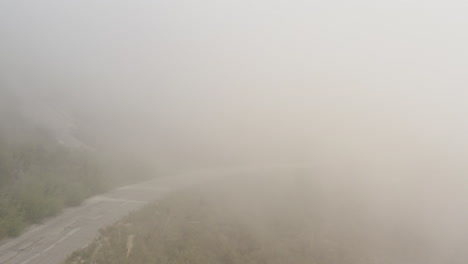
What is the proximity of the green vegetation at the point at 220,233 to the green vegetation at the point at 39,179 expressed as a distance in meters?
2.93

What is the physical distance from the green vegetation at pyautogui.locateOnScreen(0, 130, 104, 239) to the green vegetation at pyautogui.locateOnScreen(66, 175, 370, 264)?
293cm

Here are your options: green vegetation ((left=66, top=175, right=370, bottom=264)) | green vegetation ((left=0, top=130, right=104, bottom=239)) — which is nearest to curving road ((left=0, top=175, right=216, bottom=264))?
green vegetation ((left=0, top=130, right=104, bottom=239))

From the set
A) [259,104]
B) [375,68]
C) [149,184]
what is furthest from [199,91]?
[375,68]

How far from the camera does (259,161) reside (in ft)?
172

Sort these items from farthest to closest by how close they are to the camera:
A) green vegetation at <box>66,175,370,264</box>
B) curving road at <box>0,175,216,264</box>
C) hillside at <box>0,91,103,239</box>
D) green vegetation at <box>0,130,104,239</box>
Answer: hillside at <box>0,91,103,239</box> < green vegetation at <box>0,130,104,239</box> < green vegetation at <box>66,175,370,264</box> < curving road at <box>0,175,216,264</box>

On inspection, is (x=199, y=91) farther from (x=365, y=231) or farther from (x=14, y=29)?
(x=365, y=231)

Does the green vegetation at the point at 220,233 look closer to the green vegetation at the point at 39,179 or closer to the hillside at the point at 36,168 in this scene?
the green vegetation at the point at 39,179

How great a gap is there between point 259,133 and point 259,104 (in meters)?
14.9

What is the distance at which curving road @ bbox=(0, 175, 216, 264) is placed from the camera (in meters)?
12.6

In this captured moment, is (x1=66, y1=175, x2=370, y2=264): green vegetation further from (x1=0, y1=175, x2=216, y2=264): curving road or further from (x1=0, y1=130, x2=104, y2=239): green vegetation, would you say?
(x1=0, y1=130, x2=104, y2=239): green vegetation

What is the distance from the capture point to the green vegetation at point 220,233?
14383 millimetres

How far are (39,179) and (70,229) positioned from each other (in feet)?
16.3

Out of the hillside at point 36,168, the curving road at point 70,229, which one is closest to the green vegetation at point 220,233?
the curving road at point 70,229

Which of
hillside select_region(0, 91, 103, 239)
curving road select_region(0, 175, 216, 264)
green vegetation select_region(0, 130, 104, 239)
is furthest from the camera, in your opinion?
hillside select_region(0, 91, 103, 239)
